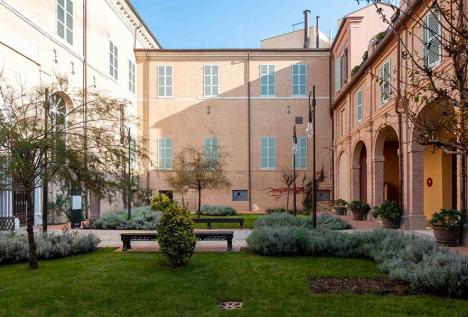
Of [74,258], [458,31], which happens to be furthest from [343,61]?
[458,31]

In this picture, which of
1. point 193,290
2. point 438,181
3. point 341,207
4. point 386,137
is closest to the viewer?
point 193,290

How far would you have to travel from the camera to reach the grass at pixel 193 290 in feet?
17.6

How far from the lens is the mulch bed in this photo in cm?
620

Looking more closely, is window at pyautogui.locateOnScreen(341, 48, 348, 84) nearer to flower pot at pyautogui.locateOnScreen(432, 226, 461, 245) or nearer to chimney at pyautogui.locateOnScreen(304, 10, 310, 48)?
chimney at pyautogui.locateOnScreen(304, 10, 310, 48)

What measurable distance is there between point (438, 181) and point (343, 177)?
23.9 ft

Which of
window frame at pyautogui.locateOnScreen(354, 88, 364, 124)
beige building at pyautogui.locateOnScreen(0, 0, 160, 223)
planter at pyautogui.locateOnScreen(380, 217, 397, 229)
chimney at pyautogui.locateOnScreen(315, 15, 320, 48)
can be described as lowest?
planter at pyautogui.locateOnScreen(380, 217, 397, 229)

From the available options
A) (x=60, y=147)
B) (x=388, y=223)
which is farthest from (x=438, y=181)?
(x=60, y=147)

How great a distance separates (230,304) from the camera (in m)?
5.75

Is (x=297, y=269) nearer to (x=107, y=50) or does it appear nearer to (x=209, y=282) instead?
(x=209, y=282)

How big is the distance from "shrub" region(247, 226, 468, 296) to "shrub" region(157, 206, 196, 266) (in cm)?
207

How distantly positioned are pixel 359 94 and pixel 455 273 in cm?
1484

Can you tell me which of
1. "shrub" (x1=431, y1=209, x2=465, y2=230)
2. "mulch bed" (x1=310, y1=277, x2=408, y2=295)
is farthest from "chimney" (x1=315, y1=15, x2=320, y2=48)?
"mulch bed" (x1=310, y1=277, x2=408, y2=295)

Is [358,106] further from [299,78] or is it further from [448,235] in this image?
[448,235]

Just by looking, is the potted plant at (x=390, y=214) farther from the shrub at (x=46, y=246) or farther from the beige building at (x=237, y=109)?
the beige building at (x=237, y=109)
